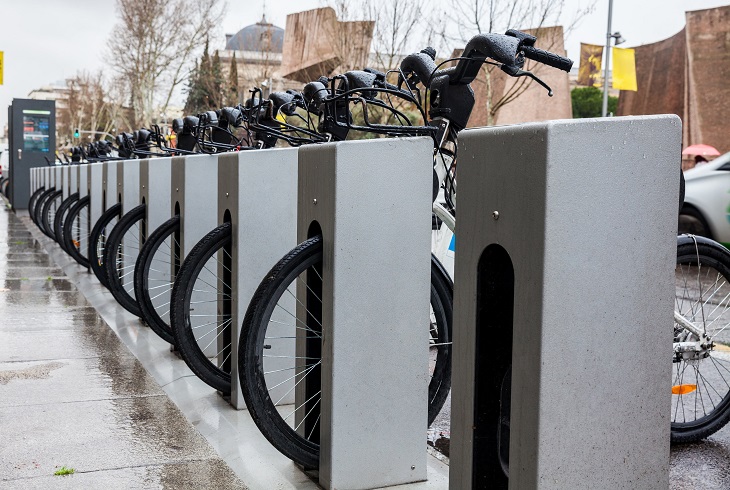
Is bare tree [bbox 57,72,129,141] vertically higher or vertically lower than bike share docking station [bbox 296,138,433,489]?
higher

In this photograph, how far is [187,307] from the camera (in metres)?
4.56

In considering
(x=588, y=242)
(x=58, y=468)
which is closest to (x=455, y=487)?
(x=588, y=242)

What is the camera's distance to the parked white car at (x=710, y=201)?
12.4m

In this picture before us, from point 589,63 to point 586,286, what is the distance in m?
30.9

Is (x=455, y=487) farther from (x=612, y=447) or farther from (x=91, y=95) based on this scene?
(x=91, y=95)

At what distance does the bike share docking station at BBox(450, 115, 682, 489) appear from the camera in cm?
212

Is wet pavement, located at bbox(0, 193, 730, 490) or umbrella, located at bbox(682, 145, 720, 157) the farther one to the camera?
umbrella, located at bbox(682, 145, 720, 157)

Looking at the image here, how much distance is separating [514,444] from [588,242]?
50cm

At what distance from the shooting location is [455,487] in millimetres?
2455

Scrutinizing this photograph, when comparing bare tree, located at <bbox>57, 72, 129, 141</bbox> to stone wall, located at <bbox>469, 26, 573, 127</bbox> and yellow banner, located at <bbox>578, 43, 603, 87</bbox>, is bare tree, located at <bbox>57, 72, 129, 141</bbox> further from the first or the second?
yellow banner, located at <bbox>578, 43, 603, 87</bbox>

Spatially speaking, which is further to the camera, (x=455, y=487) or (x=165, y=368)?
(x=165, y=368)

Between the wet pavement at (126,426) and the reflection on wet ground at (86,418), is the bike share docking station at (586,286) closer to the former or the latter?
the wet pavement at (126,426)

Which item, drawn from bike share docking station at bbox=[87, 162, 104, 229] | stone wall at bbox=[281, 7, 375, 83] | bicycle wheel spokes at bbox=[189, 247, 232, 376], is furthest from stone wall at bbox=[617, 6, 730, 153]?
bicycle wheel spokes at bbox=[189, 247, 232, 376]

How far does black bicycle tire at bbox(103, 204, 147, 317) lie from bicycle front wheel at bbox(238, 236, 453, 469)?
3.19 meters
